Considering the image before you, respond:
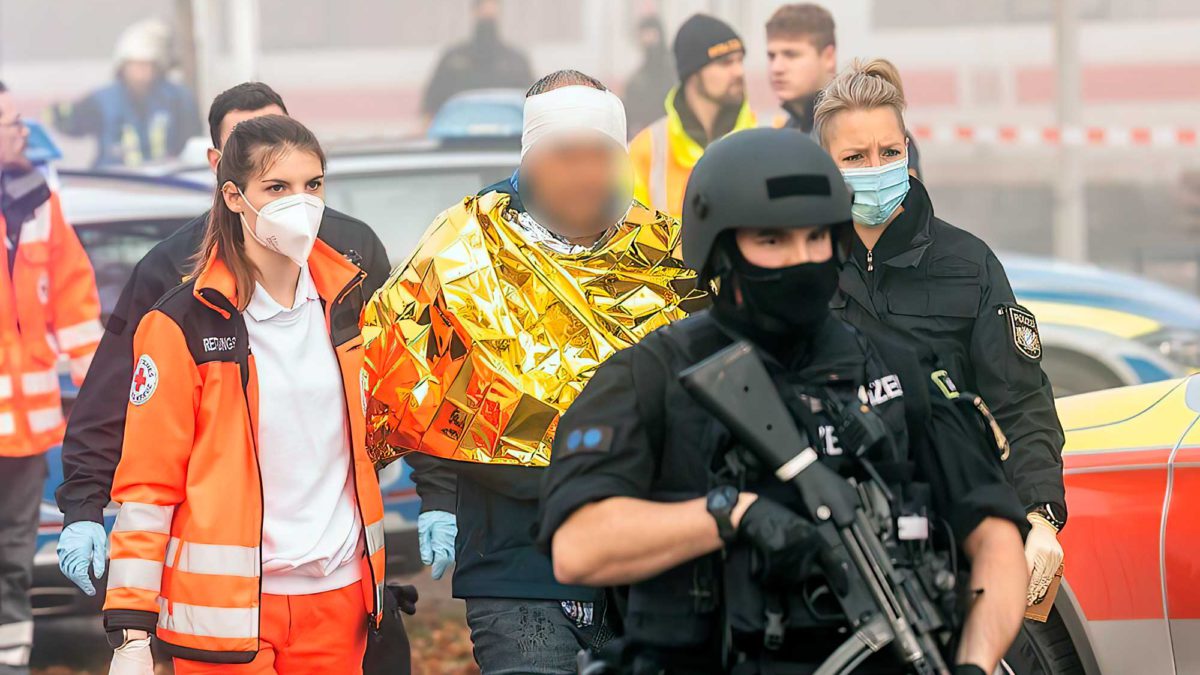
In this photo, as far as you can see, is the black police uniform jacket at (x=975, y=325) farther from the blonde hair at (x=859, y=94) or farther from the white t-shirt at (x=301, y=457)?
the white t-shirt at (x=301, y=457)

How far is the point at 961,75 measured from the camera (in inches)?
661

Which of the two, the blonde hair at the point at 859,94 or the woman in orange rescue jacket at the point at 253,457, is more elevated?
the blonde hair at the point at 859,94

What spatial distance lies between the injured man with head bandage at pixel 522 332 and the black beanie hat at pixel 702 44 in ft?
10.8

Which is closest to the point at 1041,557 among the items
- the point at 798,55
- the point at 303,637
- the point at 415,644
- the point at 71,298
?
the point at 303,637

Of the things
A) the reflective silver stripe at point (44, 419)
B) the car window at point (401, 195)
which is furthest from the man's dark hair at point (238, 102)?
the car window at point (401, 195)

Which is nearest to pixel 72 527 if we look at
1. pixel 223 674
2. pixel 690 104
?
pixel 223 674

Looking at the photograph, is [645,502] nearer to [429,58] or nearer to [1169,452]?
[1169,452]

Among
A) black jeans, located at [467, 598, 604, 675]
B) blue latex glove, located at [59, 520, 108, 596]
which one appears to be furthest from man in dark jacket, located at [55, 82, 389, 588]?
black jeans, located at [467, 598, 604, 675]

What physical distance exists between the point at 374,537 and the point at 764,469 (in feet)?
5.15

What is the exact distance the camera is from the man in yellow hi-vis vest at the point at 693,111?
7008 mm

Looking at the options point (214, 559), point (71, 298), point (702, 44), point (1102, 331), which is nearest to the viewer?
point (214, 559)

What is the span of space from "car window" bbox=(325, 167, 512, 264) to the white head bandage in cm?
366

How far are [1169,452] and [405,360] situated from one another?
182 centimetres

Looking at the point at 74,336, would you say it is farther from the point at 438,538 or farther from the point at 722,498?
the point at 722,498
